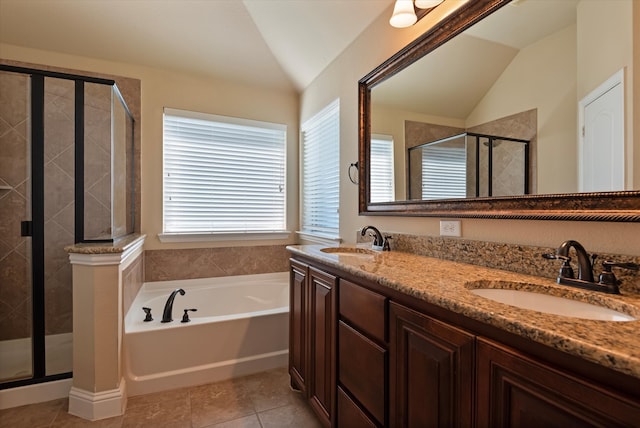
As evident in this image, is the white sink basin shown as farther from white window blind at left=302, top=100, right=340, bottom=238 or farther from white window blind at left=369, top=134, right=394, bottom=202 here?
white window blind at left=302, top=100, right=340, bottom=238

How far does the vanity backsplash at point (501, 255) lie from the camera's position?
92 centimetres

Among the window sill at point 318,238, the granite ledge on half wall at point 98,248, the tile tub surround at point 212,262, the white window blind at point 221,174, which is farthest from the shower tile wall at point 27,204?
the window sill at point 318,238

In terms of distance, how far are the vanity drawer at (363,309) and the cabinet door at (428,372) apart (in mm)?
56

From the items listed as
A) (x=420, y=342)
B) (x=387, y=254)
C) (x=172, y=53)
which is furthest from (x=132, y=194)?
(x=420, y=342)

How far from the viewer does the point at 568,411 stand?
1.95 ft

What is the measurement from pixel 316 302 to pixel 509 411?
1056 millimetres

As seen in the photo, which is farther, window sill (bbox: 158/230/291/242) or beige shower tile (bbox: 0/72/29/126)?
window sill (bbox: 158/230/291/242)

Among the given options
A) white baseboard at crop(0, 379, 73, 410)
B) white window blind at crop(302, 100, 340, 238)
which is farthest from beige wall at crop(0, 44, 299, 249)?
white baseboard at crop(0, 379, 73, 410)

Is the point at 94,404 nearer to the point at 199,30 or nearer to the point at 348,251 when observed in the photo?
the point at 348,251

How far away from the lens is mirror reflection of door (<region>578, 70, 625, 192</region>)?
96 cm

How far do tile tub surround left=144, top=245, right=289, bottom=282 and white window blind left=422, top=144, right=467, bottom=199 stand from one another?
6.53 feet

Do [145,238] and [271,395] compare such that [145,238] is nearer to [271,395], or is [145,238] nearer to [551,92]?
[271,395]

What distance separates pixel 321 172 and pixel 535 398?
8.19ft

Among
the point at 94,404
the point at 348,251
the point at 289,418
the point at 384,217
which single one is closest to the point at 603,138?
the point at 384,217
